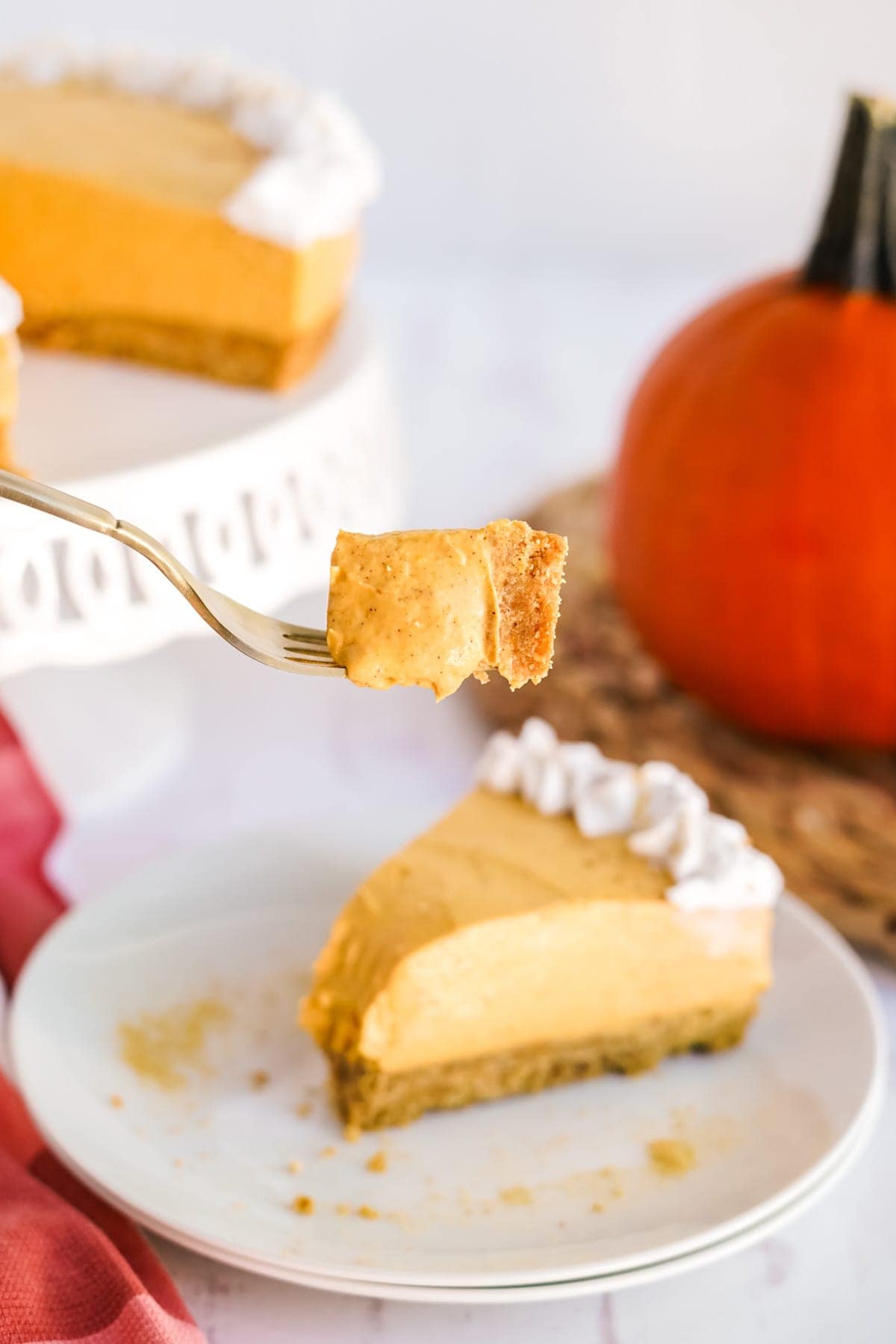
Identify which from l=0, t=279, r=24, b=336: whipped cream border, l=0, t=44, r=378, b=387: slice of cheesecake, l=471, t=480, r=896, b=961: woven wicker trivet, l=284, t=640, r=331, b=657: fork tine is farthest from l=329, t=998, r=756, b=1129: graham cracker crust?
l=0, t=44, r=378, b=387: slice of cheesecake

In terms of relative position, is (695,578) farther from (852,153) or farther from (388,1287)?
(388,1287)

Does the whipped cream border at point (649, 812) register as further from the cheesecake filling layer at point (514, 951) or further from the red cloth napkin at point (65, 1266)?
the red cloth napkin at point (65, 1266)

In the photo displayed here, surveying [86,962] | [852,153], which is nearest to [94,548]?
[86,962]

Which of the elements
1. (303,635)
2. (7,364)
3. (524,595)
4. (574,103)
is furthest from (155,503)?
(574,103)

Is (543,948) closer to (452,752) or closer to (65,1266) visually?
(65,1266)

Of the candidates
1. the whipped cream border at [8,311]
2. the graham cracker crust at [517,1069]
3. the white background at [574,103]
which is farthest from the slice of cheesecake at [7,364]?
the white background at [574,103]

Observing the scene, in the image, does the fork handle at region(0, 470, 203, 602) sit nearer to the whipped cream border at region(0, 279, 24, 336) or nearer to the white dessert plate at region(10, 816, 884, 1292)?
the whipped cream border at region(0, 279, 24, 336)
